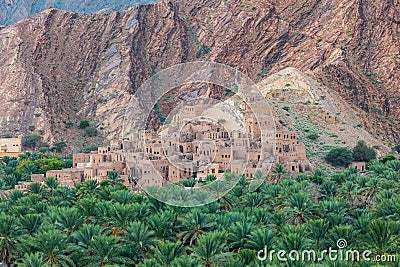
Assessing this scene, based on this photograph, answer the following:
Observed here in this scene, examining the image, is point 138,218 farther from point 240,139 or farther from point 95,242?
point 240,139

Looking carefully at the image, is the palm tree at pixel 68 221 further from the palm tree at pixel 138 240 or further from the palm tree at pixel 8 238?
the palm tree at pixel 138 240

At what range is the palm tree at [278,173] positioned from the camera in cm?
5825

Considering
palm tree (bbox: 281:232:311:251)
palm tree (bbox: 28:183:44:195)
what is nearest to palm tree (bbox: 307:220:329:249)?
palm tree (bbox: 281:232:311:251)

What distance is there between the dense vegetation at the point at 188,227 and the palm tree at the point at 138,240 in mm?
56

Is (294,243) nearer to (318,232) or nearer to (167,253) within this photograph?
(318,232)

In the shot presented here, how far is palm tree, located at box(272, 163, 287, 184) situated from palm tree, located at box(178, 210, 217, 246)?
1984cm

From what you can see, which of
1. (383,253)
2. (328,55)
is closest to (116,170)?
(383,253)

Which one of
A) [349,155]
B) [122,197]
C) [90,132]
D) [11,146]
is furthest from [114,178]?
[90,132]

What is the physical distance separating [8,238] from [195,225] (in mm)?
11130

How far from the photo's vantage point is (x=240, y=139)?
64438mm

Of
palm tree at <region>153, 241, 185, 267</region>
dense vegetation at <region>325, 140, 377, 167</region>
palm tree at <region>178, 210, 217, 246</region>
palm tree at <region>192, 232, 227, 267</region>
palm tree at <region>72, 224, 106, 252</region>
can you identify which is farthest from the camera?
dense vegetation at <region>325, 140, 377, 167</region>

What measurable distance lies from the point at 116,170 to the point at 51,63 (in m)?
73.1

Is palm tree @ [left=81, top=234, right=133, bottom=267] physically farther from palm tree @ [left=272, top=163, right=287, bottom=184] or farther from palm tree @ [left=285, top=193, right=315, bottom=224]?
palm tree @ [left=272, top=163, right=287, bottom=184]

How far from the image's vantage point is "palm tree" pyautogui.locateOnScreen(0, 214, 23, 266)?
123 ft
